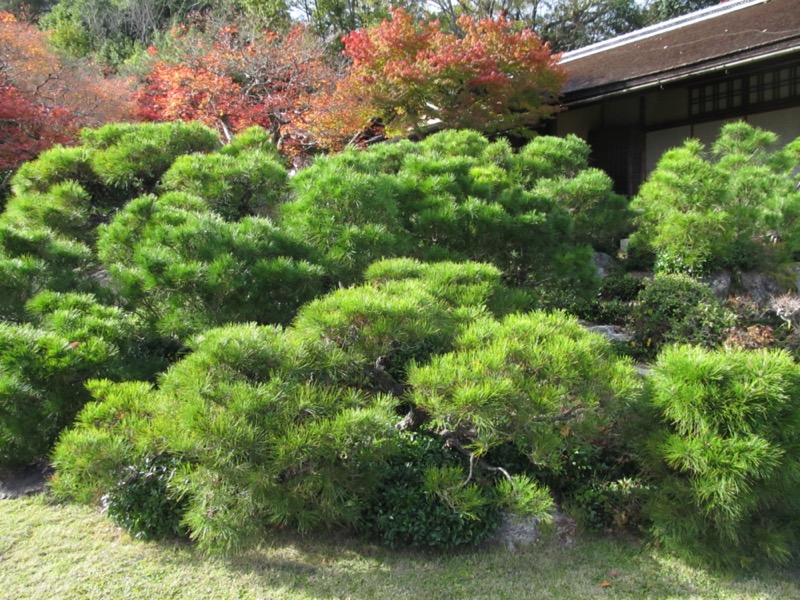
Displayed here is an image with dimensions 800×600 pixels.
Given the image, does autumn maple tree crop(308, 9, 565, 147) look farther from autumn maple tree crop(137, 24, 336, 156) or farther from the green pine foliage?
the green pine foliage

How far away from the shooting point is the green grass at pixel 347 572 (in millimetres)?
2613

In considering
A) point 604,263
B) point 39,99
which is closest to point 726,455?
point 604,263

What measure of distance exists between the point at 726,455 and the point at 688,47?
897 cm

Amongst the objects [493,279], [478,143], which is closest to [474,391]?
[493,279]

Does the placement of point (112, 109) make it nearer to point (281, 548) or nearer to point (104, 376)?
point (104, 376)

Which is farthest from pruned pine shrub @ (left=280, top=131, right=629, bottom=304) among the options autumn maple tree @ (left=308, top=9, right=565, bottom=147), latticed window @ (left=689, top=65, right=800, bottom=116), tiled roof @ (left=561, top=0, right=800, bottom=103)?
latticed window @ (left=689, top=65, right=800, bottom=116)

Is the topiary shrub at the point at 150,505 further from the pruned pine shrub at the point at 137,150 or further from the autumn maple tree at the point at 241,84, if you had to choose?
the autumn maple tree at the point at 241,84

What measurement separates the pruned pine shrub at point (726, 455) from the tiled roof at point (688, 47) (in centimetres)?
662

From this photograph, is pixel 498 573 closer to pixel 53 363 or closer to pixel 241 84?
pixel 53 363

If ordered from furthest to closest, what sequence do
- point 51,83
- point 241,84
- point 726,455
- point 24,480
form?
point 241,84, point 51,83, point 24,480, point 726,455

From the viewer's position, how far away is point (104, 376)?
3383 millimetres

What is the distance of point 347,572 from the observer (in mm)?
2779

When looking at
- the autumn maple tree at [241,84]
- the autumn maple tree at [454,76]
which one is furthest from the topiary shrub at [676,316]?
the autumn maple tree at [241,84]

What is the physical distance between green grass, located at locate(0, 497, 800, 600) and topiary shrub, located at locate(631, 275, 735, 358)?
256 centimetres
